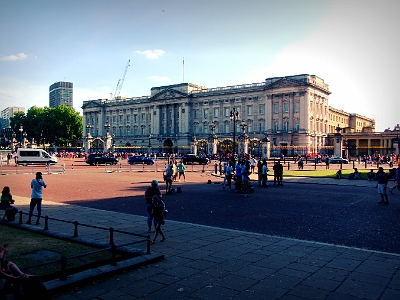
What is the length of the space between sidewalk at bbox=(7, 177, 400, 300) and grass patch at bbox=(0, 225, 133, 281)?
709mm

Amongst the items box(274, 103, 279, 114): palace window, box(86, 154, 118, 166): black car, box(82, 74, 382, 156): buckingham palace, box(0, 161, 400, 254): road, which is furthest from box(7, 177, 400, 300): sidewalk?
box(274, 103, 279, 114): palace window

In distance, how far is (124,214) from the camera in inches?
541

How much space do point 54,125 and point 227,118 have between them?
196ft

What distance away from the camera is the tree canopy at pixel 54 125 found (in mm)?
119438

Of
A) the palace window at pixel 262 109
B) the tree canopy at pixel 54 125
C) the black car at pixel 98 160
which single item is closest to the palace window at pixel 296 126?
the palace window at pixel 262 109

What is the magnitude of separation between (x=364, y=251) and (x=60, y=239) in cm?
781

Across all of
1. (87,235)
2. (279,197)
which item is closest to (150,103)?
(279,197)

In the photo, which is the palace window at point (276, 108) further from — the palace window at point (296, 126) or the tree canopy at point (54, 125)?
the tree canopy at point (54, 125)

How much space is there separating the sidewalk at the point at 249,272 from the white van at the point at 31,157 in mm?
43294

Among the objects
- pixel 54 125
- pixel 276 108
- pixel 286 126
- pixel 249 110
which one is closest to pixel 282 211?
pixel 286 126

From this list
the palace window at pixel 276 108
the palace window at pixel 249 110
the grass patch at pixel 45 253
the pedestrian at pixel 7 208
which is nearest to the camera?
the grass patch at pixel 45 253

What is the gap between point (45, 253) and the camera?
8648 mm

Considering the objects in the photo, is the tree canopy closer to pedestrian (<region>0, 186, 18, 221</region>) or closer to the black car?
the black car

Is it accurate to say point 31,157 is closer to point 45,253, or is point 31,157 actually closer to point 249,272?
point 45,253
